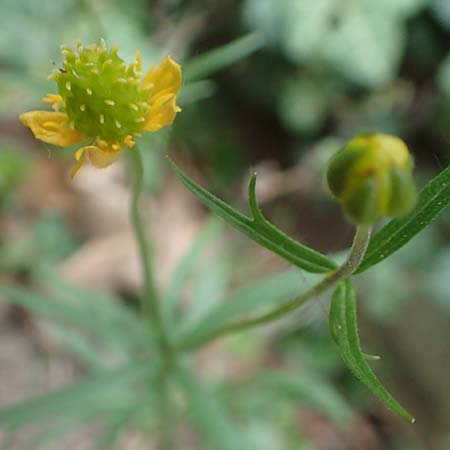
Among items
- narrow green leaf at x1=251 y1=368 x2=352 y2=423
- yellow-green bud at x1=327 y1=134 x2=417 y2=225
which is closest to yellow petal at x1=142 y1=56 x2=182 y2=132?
yellow-green bud at x1=327 y1=134 x2=417 y2=225

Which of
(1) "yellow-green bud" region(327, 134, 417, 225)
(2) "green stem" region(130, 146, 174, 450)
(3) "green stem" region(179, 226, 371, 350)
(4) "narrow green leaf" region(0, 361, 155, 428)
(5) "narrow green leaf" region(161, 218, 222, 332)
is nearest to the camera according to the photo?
(1) "yellow-green bud" region(327, 134, 417, 225)

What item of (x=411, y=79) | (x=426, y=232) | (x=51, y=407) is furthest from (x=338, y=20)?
(x=51, y=407)

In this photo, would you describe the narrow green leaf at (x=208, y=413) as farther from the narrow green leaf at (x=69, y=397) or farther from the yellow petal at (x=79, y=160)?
the yellow petal at (x=79, y=160)

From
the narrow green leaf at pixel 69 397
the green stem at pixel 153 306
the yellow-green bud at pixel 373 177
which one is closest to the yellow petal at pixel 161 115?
the green stem at pixel 153 306

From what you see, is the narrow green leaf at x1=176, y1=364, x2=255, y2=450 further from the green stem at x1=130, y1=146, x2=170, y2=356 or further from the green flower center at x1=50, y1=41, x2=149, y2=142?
the green flower center at x1=50, y1=41, x2=149, y2=142

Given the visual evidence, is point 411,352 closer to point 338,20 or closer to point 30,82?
point 338,20

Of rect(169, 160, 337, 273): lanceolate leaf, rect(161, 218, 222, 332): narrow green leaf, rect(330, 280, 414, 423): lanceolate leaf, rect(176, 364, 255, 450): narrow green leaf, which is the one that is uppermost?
rect(161, 218, 222, 332): narrow green leaf

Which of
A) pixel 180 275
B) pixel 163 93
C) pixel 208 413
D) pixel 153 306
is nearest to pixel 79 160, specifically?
pixel 163 93
